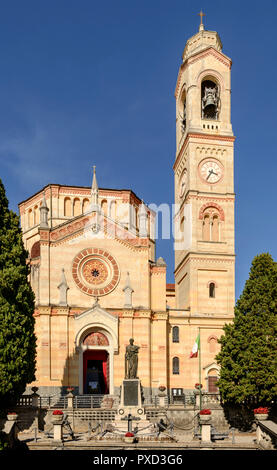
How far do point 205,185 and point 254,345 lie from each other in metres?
19.6

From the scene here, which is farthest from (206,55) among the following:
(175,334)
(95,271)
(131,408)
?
(131,408)

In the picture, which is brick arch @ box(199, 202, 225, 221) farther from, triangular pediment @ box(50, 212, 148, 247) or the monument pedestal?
the monument pedestal

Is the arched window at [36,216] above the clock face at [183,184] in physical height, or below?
below

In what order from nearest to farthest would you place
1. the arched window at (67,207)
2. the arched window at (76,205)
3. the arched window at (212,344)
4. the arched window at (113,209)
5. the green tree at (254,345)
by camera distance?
1. the green tree at (254,345)
2. the arched window at (212,344)
3. the arched window at (67,207)
4. the arched window at (76,205)
5. the arched window at (113,209)

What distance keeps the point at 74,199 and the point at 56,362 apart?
815 inches

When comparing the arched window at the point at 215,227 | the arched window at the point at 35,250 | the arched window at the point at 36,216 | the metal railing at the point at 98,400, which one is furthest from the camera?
the arched window at the point at 36,216

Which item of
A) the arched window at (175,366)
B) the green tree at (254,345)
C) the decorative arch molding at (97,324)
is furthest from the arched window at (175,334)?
the green tree at (254,345)

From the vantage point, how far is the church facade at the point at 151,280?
45000 millimetres

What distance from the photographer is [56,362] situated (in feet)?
144

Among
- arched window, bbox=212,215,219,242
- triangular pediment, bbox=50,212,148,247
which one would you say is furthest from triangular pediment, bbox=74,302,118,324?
arched window, bbox=212,215,219,242

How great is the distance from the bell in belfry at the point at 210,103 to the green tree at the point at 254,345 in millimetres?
21440

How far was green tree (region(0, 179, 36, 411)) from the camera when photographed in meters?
31.6

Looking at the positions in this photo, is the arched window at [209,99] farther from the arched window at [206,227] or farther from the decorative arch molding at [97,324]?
the decorative arch molding at [97,324]
